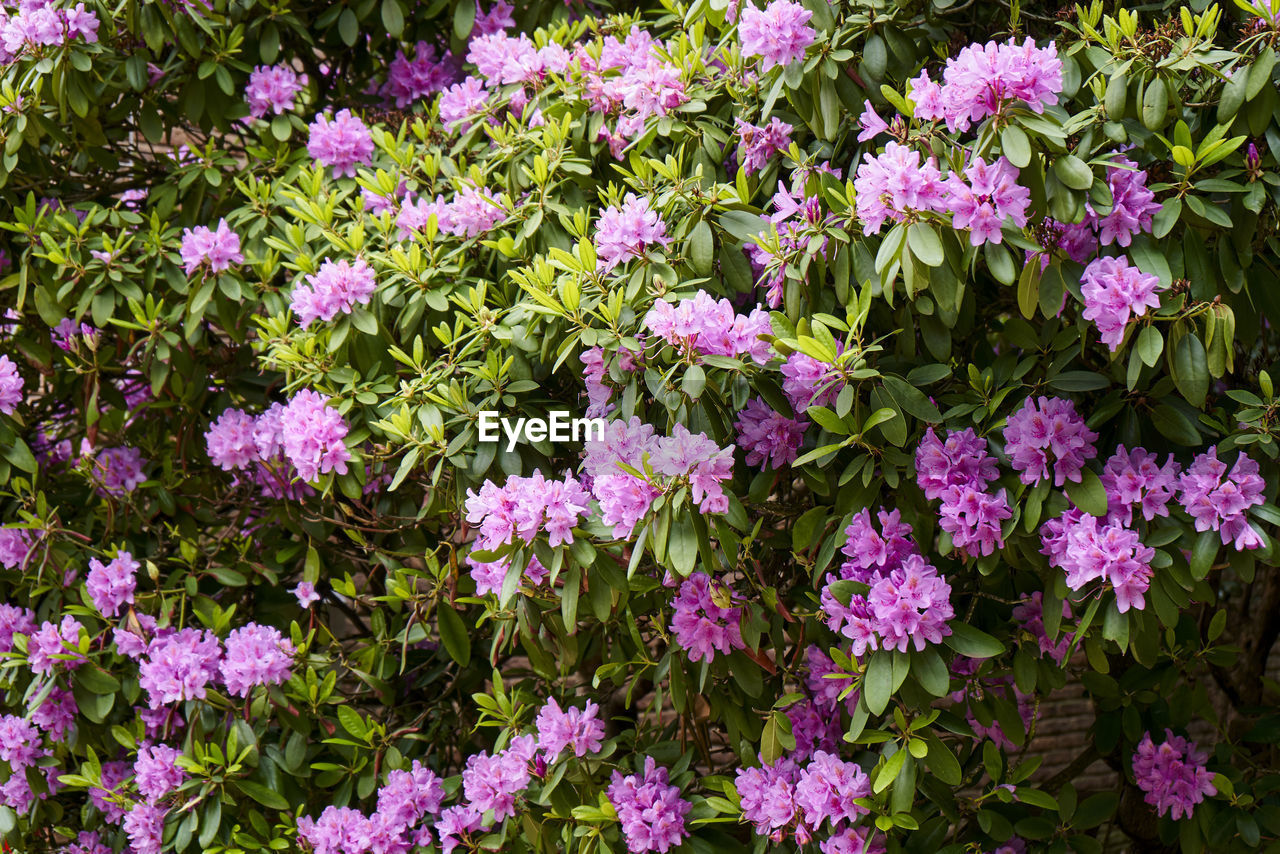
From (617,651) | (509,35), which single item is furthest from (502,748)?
(509,35)

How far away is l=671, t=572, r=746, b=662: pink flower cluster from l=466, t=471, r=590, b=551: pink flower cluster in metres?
0.29

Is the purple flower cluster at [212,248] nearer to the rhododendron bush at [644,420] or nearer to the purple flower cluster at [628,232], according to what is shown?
the rhododendron bush at [644,420]

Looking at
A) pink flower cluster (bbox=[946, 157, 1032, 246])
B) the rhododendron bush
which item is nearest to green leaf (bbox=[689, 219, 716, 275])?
the rhododendron bush

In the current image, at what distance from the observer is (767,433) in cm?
183

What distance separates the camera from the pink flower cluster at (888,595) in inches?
67.7

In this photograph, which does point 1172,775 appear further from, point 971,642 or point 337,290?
point 337,290

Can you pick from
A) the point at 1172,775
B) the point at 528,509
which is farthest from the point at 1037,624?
the point at 528,509

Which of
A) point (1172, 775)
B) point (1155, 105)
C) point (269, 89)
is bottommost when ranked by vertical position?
point (1172, 775)

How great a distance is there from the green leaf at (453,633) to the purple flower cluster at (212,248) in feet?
3.17

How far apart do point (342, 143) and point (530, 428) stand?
1064 mm

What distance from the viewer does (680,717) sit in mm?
2297

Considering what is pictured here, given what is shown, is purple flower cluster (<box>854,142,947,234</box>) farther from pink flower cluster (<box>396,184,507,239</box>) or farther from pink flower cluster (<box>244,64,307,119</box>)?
pink flower cluster (<box>244,64,307,119</box>)

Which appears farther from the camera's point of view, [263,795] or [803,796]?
[263,795]

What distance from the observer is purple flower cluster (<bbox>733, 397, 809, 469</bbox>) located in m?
1.82
